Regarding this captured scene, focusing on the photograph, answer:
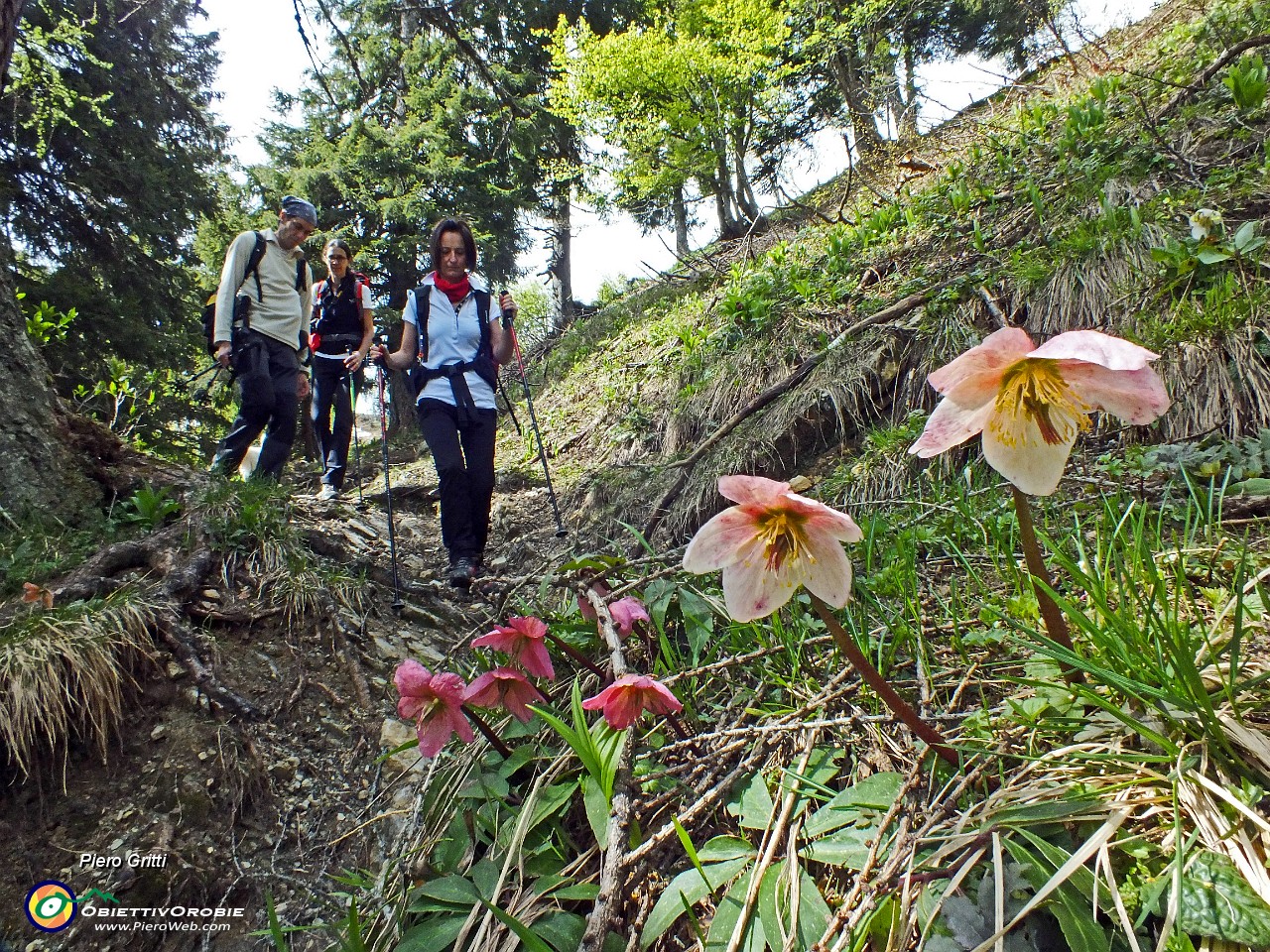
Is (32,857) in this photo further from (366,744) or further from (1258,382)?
(1258,382)

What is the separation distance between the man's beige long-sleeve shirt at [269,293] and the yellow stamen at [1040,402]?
437cm

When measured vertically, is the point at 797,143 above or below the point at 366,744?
above

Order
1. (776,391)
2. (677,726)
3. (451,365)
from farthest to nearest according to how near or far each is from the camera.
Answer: (776,391) → (451,365) → (677,726)

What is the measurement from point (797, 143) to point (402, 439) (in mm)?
10985

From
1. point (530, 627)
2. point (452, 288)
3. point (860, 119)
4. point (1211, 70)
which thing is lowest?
point (530, 627)

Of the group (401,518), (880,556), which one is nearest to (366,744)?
(880,556)

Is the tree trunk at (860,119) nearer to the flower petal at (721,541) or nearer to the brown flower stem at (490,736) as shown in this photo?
the flower petal at (721,541)

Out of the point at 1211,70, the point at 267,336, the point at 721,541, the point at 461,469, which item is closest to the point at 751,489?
the point at 721,541

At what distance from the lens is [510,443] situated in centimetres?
756

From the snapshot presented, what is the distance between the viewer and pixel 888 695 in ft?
3.22

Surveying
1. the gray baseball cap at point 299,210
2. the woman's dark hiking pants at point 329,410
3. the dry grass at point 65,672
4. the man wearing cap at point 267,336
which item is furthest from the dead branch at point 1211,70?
the woman's dark hiking pants at point 329,410

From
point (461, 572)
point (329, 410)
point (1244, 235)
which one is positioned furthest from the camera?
point (329, 410)

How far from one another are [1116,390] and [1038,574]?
11.3 inches

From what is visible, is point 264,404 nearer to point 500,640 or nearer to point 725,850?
point 500,640
